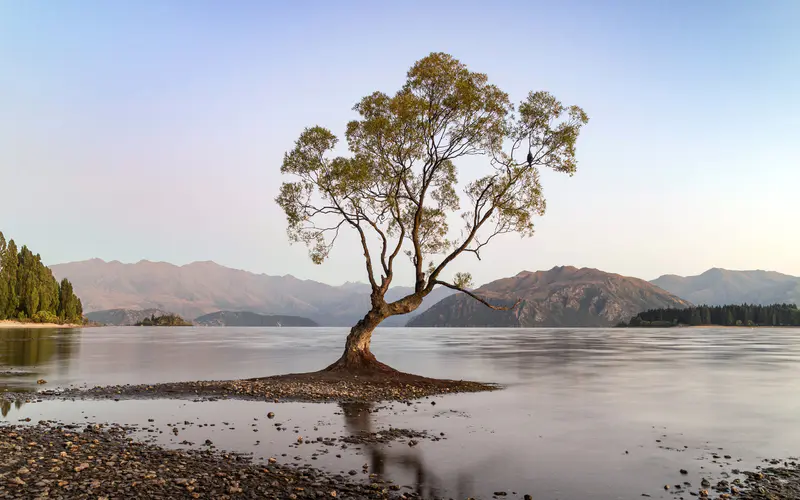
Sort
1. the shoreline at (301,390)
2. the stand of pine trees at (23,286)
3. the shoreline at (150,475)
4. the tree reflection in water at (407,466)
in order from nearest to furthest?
the shoreline at (150,475) < the tree reflection in water at (407,466) < the shoreline at (301,390) < the stand of pine trees at (23,286)

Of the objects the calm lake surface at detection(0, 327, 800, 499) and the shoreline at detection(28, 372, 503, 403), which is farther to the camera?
the shoreline at detection(28, 372, 503, 403)

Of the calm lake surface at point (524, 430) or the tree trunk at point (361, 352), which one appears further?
the tree trunk at point (361, 352)

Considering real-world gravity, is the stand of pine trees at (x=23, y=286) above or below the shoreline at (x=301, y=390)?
above

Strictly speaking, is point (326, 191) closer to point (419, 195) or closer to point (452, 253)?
point (419, 195)

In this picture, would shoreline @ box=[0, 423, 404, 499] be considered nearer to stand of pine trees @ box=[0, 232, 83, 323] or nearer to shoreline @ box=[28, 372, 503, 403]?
shoreline @ box=[28, 372, 503, 403]

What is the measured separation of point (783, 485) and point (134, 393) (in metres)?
30.5

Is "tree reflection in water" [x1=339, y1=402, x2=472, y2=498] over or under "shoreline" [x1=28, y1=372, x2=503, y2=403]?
over

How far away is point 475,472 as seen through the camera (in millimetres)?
15922

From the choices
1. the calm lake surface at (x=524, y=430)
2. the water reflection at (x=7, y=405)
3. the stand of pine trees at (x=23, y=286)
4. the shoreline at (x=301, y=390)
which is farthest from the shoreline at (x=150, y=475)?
the stand of pine trees at (x=23, y=286)

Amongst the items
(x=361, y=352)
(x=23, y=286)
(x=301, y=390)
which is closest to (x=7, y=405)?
(x=301, y=390)

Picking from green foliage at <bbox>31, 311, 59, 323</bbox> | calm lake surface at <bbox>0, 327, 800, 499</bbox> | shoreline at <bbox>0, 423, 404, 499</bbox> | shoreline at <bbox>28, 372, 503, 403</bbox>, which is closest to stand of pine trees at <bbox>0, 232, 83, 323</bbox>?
green foliage at <bbox>31, 311, 59, 323</bbox>

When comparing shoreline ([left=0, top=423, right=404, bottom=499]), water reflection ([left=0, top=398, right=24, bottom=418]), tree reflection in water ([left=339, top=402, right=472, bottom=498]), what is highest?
shoreline ([left=0, top=423, right=404, bottom=499])

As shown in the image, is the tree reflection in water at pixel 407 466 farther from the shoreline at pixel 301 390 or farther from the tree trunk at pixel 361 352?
the tree trunk at pixel 361 352

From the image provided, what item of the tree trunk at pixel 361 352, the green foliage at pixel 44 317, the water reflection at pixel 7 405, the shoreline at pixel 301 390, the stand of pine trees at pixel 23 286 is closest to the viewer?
the water reflection at pixel 7 405
